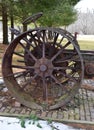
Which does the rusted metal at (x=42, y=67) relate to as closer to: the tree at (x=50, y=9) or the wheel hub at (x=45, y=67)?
the wheel hub at (x=45, y=67)

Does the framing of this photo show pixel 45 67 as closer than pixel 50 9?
Yes

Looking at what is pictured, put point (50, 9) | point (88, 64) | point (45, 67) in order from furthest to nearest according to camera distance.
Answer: point (50, 9) → point (88, 64) → point (45, 67)

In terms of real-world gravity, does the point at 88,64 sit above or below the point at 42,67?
above

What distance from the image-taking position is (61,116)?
19.6 feet

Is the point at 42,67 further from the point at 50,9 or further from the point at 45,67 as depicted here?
the point at 50,9

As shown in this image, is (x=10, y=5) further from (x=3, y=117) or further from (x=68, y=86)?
(x=3, y=117)

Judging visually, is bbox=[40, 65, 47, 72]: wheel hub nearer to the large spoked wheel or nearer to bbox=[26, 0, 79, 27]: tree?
the large spoked wheel

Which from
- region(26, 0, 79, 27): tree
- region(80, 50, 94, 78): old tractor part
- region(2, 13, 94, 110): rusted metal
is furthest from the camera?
region(26, 0, 79, 27): tree

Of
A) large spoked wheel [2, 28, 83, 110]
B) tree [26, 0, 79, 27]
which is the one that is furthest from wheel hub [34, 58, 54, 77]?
tree [26, 0, 79, 27]

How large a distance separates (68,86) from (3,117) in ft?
9.05

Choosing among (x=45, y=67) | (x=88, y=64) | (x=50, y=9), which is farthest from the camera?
(x=50, y=9)

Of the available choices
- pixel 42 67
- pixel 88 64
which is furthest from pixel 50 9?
pixel 42 67

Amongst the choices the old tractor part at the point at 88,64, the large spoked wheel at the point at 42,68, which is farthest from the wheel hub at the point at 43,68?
the old tractor part at the point at 88,64

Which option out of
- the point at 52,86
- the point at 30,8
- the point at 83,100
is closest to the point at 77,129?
the point at 83,100
